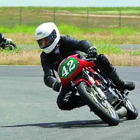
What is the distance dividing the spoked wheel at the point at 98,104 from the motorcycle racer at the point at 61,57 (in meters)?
0.59

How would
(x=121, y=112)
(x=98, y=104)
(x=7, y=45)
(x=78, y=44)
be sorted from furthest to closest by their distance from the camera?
1. (x=7, y=45)
2. (x=78, y=44)
3. (x=121, y=112)
4. (x=98, y=104)

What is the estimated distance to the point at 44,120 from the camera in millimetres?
11750

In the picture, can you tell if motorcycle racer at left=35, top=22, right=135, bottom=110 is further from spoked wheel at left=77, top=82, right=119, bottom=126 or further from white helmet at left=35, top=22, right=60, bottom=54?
spoked wheel at left=77, top=82, right=119, bottom=126

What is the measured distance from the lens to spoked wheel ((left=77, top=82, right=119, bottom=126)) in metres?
10.3

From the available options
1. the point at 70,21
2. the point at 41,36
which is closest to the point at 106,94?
the point at 41,36

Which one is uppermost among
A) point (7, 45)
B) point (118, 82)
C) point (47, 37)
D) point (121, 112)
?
point (47, 37)

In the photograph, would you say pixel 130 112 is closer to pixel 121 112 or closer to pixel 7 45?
pixel 121 112

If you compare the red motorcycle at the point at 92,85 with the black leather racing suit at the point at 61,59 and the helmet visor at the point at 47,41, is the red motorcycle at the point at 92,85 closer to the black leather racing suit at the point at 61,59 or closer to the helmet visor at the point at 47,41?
the black leather racing suit at the point at 61,59

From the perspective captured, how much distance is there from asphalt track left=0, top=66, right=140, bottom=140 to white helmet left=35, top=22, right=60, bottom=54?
1.17m

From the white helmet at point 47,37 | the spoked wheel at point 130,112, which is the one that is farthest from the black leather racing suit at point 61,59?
the spoked wheel at point 130,112

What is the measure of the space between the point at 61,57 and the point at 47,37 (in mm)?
414

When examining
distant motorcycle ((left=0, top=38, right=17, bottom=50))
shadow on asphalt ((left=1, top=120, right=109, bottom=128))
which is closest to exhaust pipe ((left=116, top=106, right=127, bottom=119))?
shadow on asphalt ((left=1, top=120, right=109, bottom=128))

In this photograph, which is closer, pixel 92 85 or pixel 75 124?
pixel 92 85

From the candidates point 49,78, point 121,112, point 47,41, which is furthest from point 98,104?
point 47,41
